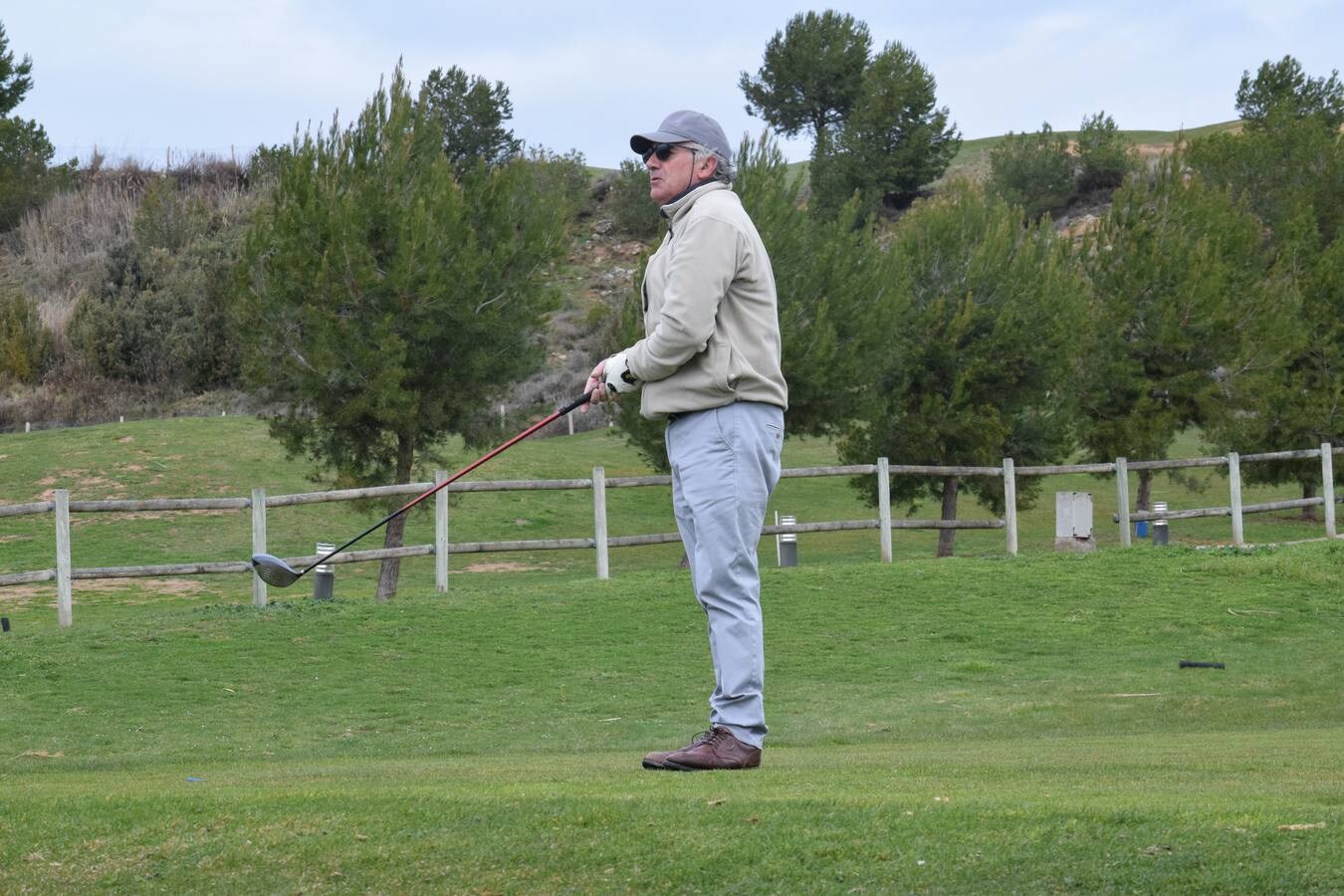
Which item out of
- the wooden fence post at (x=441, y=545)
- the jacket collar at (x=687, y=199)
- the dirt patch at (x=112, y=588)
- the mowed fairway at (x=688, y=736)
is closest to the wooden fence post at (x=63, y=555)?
the mowed fairway at (x=688, y=736)

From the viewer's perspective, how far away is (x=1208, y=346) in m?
28.8

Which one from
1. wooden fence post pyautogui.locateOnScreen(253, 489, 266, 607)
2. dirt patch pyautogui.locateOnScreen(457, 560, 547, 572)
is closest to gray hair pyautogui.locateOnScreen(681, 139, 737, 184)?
wooden fence post pyautogui.locateOnScreen(253, 489, 266, 607)

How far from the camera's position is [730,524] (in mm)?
4949

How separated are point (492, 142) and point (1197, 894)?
75.8m

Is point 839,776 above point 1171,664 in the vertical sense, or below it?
→ above

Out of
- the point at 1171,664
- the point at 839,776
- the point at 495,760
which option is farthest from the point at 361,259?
the point at 839,776

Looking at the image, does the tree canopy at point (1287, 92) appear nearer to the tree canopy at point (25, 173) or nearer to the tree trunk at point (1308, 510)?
the tree trunk at point (1308, 510)

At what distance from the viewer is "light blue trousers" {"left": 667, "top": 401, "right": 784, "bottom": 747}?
4.96 meters

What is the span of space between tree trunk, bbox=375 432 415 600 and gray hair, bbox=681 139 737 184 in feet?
45.9

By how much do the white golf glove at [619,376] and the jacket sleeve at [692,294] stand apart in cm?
15

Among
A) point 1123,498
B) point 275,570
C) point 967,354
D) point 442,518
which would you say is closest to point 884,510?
point 1123,498

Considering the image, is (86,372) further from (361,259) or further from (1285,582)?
(1285,582)

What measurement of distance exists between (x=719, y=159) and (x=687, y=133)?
0.49 ft

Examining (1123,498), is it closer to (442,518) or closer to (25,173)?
(442,518)
